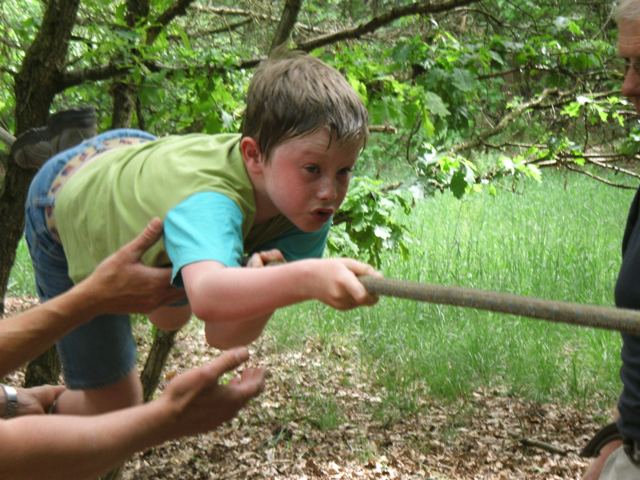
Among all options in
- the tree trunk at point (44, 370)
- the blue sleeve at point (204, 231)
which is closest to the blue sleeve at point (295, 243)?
the blue sleeve at point (204, 231)

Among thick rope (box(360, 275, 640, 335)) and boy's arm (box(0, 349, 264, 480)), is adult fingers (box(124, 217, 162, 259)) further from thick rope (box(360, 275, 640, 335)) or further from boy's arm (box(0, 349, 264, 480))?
thick rope (box(360, 275, 640, 335))

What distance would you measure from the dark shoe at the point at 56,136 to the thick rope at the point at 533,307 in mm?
1492

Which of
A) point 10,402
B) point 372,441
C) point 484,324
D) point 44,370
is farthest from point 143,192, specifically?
point 484,324

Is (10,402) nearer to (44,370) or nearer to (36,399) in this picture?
(36,399)

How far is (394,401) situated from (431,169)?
1177 mm

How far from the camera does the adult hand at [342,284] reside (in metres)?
1.07

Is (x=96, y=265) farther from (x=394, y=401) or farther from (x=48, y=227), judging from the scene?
(x=394, y=401)

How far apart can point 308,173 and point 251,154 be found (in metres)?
0.14

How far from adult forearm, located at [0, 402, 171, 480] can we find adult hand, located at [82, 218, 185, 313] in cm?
32

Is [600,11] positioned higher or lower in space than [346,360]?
higher

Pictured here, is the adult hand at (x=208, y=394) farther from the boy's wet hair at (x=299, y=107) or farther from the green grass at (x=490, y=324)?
the green grass at (x=490, y=324)

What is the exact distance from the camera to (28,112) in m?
3.01

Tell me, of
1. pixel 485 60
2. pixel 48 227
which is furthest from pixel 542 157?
pixel 48 227

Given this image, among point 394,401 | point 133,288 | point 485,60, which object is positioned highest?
point 485,60
